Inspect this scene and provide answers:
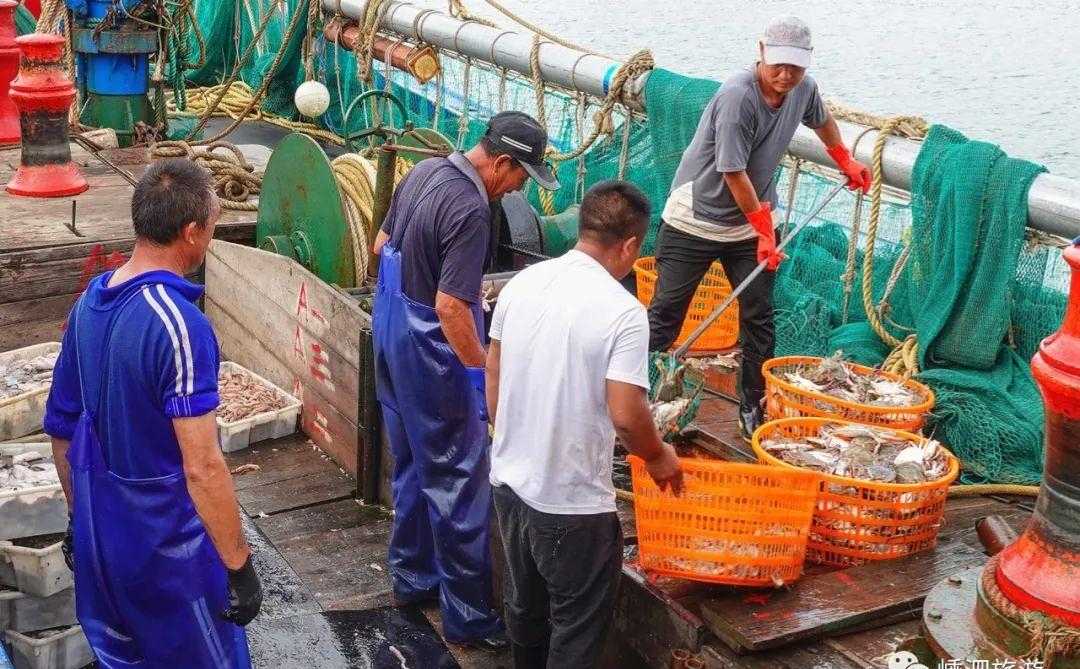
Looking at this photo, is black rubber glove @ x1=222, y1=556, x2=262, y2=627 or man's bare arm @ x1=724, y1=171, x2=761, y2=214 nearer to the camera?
black rubber glove @ x1=222, y1=556, x2=262, y2=627

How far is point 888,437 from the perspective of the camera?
4531mm

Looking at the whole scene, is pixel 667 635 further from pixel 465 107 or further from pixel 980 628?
pixel 465 107

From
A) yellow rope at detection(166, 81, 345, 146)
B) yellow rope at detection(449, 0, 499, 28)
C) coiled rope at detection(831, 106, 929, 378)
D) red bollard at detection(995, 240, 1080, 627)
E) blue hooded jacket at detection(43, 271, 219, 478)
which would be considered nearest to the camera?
red bollard at detection(995, 240, 1080, 627)

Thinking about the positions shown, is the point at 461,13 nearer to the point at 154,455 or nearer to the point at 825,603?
the point at 825,603

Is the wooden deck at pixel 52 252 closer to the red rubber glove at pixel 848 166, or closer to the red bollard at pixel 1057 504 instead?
the red rubber glove at pixel 848 166

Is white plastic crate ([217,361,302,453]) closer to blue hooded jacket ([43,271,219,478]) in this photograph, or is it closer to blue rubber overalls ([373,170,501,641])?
blue rubber overalls ([373,170,501,641])

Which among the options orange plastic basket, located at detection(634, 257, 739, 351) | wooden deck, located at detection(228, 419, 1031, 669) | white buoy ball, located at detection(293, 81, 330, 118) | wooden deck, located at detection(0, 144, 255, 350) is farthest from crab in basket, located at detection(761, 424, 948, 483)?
white buoy ball, located at detection(293, 81, 330, 118)

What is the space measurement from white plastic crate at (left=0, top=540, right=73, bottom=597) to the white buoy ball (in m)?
6.72

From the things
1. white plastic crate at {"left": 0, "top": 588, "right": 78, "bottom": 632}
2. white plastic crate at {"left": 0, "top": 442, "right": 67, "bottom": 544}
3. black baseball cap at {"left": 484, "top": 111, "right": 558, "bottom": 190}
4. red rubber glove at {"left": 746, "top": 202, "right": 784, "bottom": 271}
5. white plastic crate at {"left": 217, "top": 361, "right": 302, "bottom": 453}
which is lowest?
white plastic crate at {"left": 217, "top": 361, "right": 302, "bottom": 453}

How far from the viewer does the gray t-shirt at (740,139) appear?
198 inches

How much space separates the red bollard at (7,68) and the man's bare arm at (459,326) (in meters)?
6.26

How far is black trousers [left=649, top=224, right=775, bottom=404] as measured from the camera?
533cm

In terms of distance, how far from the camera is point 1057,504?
2.96 meters

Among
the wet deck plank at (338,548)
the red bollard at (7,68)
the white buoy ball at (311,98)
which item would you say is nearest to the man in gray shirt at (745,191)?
the wet deck plank at (338,548)
